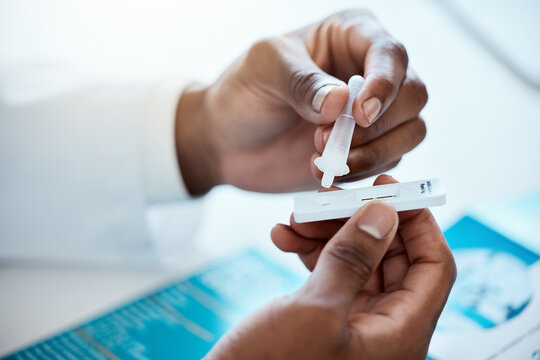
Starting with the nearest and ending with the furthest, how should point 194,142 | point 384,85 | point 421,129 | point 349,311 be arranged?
point 349,311 → point 384,85 → point 421,129 → point 194,142

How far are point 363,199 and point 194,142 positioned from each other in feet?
1.05

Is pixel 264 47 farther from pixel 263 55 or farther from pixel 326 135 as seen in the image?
pixel 326 135

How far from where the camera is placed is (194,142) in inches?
26.0

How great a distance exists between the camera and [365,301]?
43 centimetres

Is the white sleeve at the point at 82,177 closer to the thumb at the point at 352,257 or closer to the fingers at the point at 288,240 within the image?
the fingers at the point at 288,240

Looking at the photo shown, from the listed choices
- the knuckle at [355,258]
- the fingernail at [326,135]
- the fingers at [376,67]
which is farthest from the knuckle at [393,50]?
the knuckle at [355,258]

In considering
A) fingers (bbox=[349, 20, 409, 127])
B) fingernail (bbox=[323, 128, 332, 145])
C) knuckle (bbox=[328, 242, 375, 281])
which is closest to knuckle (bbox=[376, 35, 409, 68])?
fingers (bbox=[349, 20, 409, 127])

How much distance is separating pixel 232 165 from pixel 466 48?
0.64 metres

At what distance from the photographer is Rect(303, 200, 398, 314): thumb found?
0.34 metres

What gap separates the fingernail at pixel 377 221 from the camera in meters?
0.35

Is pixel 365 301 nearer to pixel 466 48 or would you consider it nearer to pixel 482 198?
pixel 482 198

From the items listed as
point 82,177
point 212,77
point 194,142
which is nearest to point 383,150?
point 194,142

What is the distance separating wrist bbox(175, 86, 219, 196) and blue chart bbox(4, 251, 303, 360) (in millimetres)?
130

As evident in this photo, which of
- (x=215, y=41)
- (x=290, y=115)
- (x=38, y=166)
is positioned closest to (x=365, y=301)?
(x=290, y=115)
